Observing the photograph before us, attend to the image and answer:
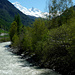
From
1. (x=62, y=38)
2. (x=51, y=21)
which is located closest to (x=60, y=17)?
(x=51, y=21)

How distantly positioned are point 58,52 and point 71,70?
146 inches

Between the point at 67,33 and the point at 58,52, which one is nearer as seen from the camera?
the point at 67,33

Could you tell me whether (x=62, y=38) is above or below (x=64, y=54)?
above

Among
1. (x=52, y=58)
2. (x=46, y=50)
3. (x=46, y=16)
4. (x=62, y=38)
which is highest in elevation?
(x=46, y=16)

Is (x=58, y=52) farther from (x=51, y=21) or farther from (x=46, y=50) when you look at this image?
(x=51, y=21)

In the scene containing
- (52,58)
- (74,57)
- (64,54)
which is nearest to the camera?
(74,57)

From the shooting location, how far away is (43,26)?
35.2m

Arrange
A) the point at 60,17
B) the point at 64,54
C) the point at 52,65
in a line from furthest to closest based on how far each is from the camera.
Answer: the point at 60,17 < the point at 52,65 < the point at 64,54

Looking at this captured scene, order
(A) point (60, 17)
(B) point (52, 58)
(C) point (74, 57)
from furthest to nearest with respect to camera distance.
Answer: (A) point (60, 17) < (B) point (52, 58) < (C) point (74, 57)

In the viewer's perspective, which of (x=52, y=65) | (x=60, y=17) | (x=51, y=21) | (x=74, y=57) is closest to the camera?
(x=74, y=57)

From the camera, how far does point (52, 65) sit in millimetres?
24312

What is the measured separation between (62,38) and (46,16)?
50.3 feet

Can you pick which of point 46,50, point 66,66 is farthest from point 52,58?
point 66,66

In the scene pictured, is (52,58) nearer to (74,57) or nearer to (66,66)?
(66,66)
